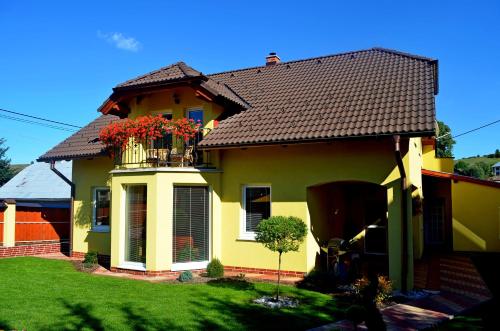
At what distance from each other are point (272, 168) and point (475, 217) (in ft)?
38.1

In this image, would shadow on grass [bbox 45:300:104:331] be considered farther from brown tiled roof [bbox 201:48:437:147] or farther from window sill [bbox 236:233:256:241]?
brown tiled roof [bbox 201:48:437:147]

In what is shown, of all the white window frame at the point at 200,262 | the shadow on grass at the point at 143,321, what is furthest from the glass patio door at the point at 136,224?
the shadow on grass at the point at 143,321

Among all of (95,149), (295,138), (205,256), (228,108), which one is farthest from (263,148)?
(95,149)

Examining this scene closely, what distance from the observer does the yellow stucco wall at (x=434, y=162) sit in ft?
69.4

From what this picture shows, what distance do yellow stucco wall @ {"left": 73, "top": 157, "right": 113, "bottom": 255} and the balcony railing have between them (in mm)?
2301

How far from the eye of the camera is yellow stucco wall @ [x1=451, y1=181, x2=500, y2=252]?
61.5 feet

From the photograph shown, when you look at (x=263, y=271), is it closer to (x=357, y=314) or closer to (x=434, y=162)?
(x=357, y=314)

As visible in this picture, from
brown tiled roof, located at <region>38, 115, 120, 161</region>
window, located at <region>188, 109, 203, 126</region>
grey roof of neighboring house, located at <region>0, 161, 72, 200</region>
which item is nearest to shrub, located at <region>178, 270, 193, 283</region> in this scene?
window, located at <region>188, 109, 203, 126</region>

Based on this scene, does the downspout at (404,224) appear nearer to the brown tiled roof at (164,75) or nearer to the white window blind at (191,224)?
the white window blind at (191,224)

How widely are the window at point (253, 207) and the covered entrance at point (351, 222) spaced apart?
144 centimetres

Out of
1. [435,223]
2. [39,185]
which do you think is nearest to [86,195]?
[39,185]

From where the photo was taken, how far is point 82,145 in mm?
17219

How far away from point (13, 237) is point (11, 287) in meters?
7.72

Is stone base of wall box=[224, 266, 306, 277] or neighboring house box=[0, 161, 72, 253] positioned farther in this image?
neighboring house box=[0, 161, 72, 253]
